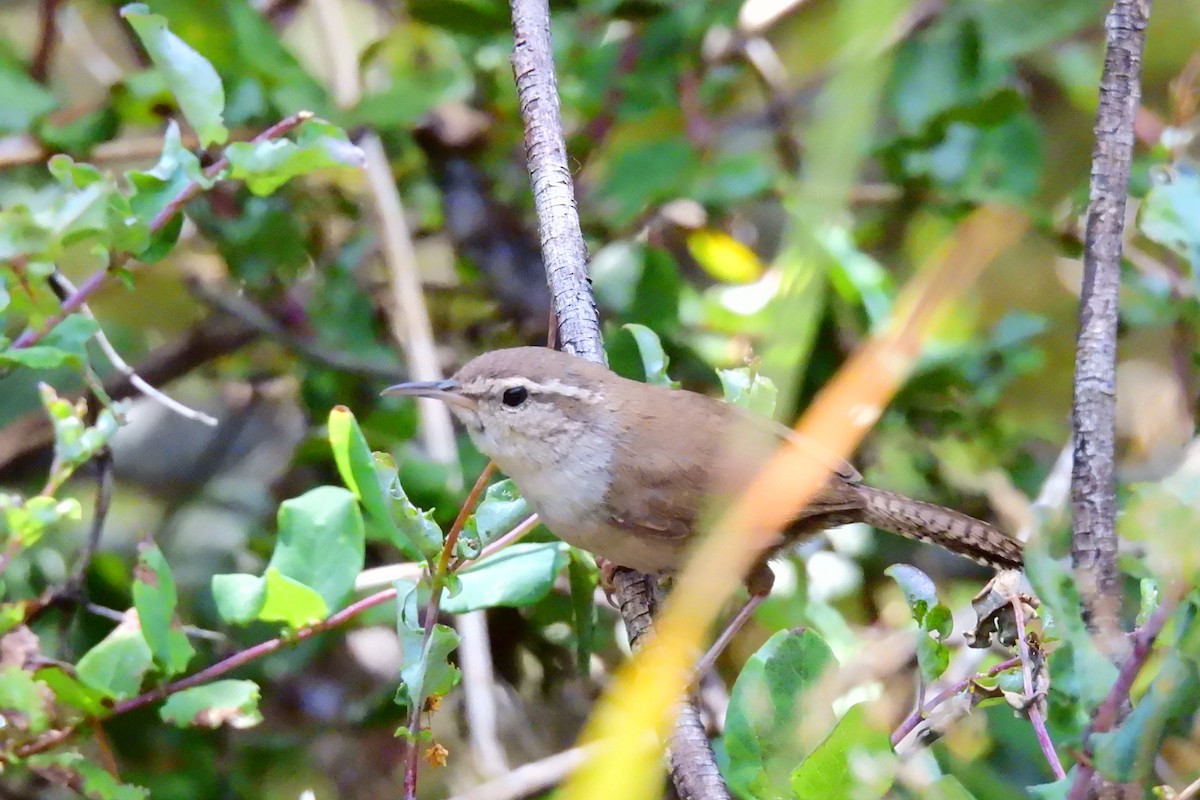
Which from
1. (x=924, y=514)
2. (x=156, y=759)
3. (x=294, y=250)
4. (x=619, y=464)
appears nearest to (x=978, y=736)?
(x=924, y=514)

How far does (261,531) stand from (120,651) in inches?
52.3

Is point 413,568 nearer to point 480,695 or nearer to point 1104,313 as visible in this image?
point 480,695

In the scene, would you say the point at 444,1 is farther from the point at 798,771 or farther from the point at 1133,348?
the point at 1133,348

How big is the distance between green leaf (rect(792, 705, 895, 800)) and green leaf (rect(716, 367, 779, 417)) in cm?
100

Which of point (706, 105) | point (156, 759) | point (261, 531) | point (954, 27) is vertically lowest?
point (156, 759)

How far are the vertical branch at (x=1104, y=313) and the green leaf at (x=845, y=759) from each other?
0.47 meters

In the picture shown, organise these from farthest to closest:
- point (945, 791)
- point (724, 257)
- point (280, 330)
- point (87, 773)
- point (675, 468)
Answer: point (724, 257) → point (280, 330) → point (675, 468) → point (87, 773) → point (945, 791)

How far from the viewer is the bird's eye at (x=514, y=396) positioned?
104 inches

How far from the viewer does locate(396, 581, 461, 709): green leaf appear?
1597 mm

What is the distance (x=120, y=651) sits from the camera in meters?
1.98

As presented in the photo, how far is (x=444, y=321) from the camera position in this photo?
3797 mm

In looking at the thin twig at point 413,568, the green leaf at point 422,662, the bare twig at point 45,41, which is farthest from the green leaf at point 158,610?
the bare twig at point 45,41

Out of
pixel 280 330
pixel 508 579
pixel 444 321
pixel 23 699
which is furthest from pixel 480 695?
pixel 444 321

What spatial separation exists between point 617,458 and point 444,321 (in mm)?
1244
